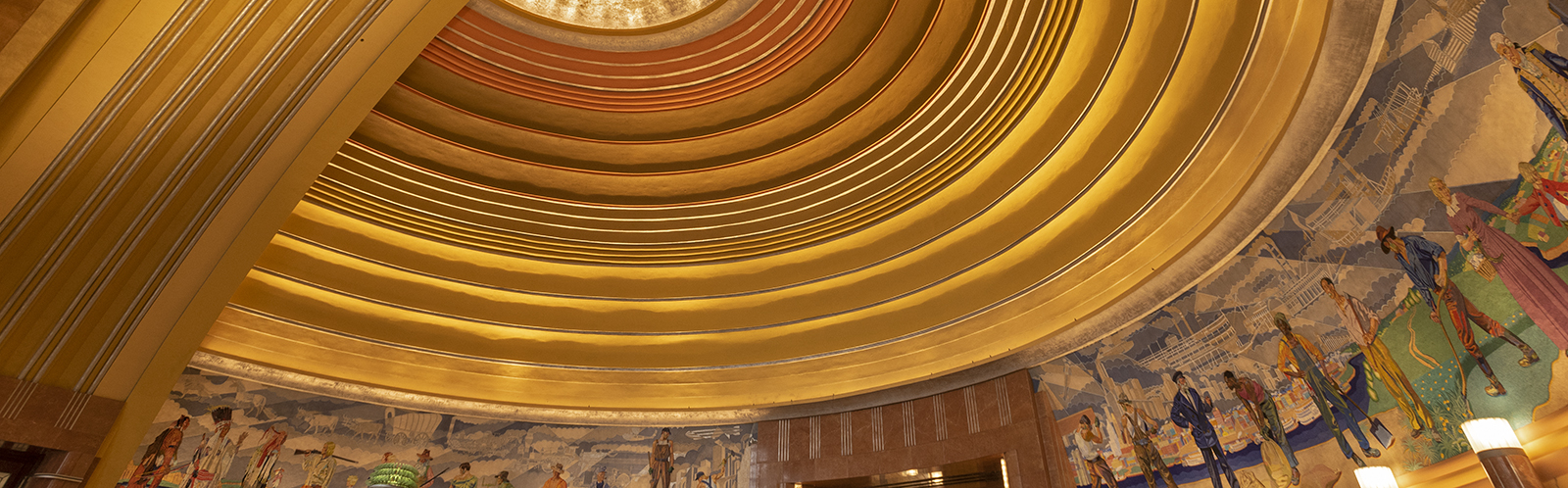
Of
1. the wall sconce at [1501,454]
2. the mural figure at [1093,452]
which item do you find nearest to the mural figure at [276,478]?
the mural figure at [1093,452]

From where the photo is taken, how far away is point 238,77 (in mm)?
4637

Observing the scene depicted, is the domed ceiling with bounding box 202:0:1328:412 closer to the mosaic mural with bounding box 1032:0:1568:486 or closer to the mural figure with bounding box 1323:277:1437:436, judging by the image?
the mosaic mural with bounding box 1032:0:1568:486

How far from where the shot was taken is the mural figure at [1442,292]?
5492 millimetres

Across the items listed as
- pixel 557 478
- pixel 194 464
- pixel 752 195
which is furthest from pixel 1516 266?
pixel 194 464

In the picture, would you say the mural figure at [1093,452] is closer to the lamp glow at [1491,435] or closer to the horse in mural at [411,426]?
the lamp glow at [1491,435]

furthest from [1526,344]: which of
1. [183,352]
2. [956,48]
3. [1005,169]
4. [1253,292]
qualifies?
[183,352]

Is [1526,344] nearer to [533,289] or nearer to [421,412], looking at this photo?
[533,289]

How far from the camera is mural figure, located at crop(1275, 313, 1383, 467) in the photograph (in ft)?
21.5

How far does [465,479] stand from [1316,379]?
10.4m

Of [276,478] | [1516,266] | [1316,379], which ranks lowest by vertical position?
[276,478]

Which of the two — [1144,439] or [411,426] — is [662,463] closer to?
[411,426]

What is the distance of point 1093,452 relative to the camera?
28.1 ft

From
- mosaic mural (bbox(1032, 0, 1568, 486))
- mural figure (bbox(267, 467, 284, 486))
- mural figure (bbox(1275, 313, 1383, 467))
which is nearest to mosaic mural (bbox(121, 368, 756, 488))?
mural figure (bbox(267, 467, 284, 486))

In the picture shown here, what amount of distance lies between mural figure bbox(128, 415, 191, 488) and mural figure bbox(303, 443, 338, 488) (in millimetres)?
1359
